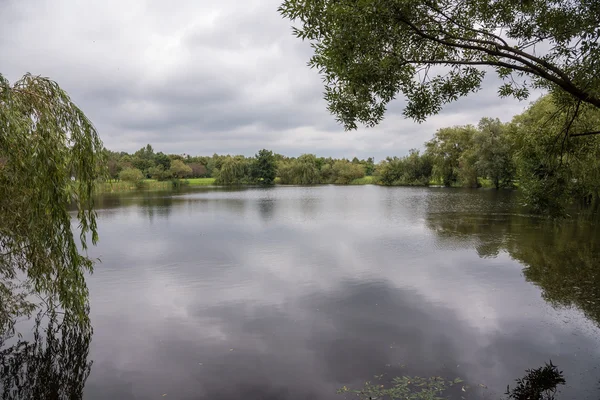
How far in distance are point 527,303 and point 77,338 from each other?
12.3m

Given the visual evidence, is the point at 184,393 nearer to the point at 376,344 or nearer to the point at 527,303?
the point at 376,344

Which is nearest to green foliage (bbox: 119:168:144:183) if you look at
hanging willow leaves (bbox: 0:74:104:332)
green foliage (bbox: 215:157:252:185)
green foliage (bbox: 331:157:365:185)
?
green foliage (bbox: 215:157:252:185)

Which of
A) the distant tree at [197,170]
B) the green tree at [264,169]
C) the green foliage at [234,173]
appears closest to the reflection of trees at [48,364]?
the green foliage at [234,173]

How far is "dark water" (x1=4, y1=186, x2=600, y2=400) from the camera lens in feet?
24.5

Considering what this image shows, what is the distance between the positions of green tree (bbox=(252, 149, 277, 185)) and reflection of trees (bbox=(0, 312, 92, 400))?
3706 inches

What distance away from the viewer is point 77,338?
9141 mm

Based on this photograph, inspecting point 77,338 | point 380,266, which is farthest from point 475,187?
point 77,338

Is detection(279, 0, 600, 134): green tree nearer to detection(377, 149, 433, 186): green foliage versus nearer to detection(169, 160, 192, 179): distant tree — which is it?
detection(377, 149, 433, 186): green foliage

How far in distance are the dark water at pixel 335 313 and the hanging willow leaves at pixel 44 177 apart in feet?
7.52

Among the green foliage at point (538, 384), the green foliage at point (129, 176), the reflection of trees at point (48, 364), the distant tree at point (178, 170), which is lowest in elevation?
the reflection of trees at point (48, 364)

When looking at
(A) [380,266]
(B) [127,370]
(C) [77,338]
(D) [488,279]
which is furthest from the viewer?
(A) [380,266]

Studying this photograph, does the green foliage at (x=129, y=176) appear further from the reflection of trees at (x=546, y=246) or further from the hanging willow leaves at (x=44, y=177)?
the hanging willow leaves at (x=44, y=177)

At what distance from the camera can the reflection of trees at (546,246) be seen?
1140cm

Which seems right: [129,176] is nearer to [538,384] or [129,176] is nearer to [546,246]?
[546,246]
